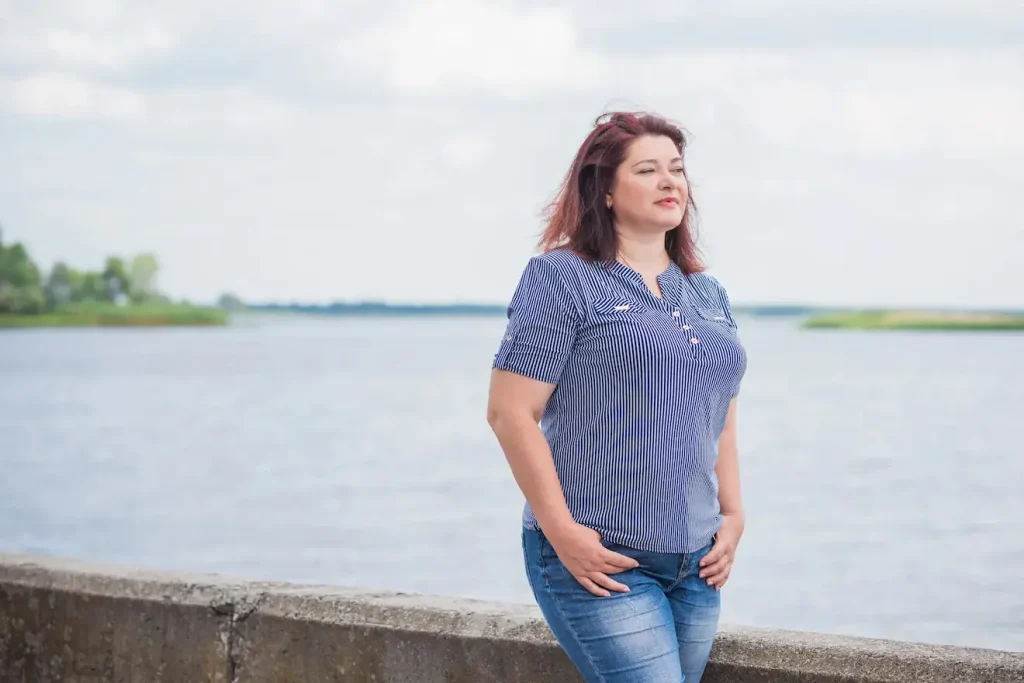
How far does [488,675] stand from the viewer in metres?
2.94

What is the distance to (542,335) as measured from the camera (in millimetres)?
2264

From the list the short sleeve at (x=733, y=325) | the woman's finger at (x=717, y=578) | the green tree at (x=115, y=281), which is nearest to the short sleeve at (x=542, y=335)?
the short sleeve at (x=733, y=325)

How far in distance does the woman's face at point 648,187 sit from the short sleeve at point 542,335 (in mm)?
238

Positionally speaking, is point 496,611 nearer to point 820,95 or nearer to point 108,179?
point 820,95

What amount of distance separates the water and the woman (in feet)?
27.8

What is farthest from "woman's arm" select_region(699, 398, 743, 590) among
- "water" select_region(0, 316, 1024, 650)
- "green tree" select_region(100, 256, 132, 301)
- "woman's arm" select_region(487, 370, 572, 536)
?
"green tree" select_region(100, 256, 132, 301)

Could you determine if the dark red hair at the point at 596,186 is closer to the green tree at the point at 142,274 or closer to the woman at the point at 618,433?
the woman at the point at 618,433

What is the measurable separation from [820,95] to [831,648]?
77.0 m

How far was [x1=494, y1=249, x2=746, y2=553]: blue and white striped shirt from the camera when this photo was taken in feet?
7.46

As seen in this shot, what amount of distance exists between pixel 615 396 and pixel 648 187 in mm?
422

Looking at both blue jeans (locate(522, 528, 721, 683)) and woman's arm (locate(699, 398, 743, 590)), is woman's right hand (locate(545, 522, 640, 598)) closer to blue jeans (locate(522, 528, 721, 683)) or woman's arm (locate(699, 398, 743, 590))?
blue jeans (locate(522, 528, 721, 683))

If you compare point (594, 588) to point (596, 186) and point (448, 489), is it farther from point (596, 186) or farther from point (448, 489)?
point (448, 489)

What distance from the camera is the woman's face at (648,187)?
7.92ft

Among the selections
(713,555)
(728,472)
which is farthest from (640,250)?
(713,555)
